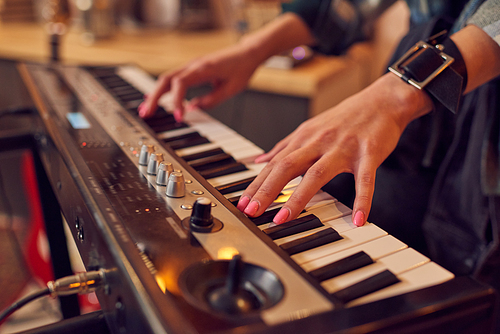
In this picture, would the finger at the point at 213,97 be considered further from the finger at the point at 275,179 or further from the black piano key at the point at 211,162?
the finger at the point at 275,179

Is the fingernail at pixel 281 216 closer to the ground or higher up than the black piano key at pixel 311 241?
higher up

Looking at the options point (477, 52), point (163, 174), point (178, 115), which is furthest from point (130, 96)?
point (477, 52)

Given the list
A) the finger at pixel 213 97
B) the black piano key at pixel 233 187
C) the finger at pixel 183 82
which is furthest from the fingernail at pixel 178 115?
the black piano key at pixel 233 187

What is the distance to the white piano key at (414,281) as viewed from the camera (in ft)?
1.15

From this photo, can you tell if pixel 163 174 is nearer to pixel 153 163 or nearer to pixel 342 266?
pixel 153 163

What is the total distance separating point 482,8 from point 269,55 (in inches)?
19.8

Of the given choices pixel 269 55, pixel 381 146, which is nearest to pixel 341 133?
pixel 381 146

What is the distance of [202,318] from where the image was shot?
302 millimetres

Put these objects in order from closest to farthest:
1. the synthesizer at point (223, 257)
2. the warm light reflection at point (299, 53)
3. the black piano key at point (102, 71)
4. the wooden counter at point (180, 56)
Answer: the synthesizer at point (223, 257) → the black piano key at point (102, 71) → the wooden counter at point (180, 56) → the warm light reflection at point (299, 53)

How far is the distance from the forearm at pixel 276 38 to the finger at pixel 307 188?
1.72 feet

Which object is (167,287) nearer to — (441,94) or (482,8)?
(441,94)

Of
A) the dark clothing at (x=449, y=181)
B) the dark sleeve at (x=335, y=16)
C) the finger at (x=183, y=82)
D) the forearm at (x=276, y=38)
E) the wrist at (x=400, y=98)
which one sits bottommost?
the dark clothing at (x=449, y=181)

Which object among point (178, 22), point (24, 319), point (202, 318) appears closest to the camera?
point (202, 318)

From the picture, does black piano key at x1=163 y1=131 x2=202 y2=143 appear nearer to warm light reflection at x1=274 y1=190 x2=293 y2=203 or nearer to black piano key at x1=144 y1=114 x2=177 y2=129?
black piano key at x1=144 y1=114 x2=177 y2=129
